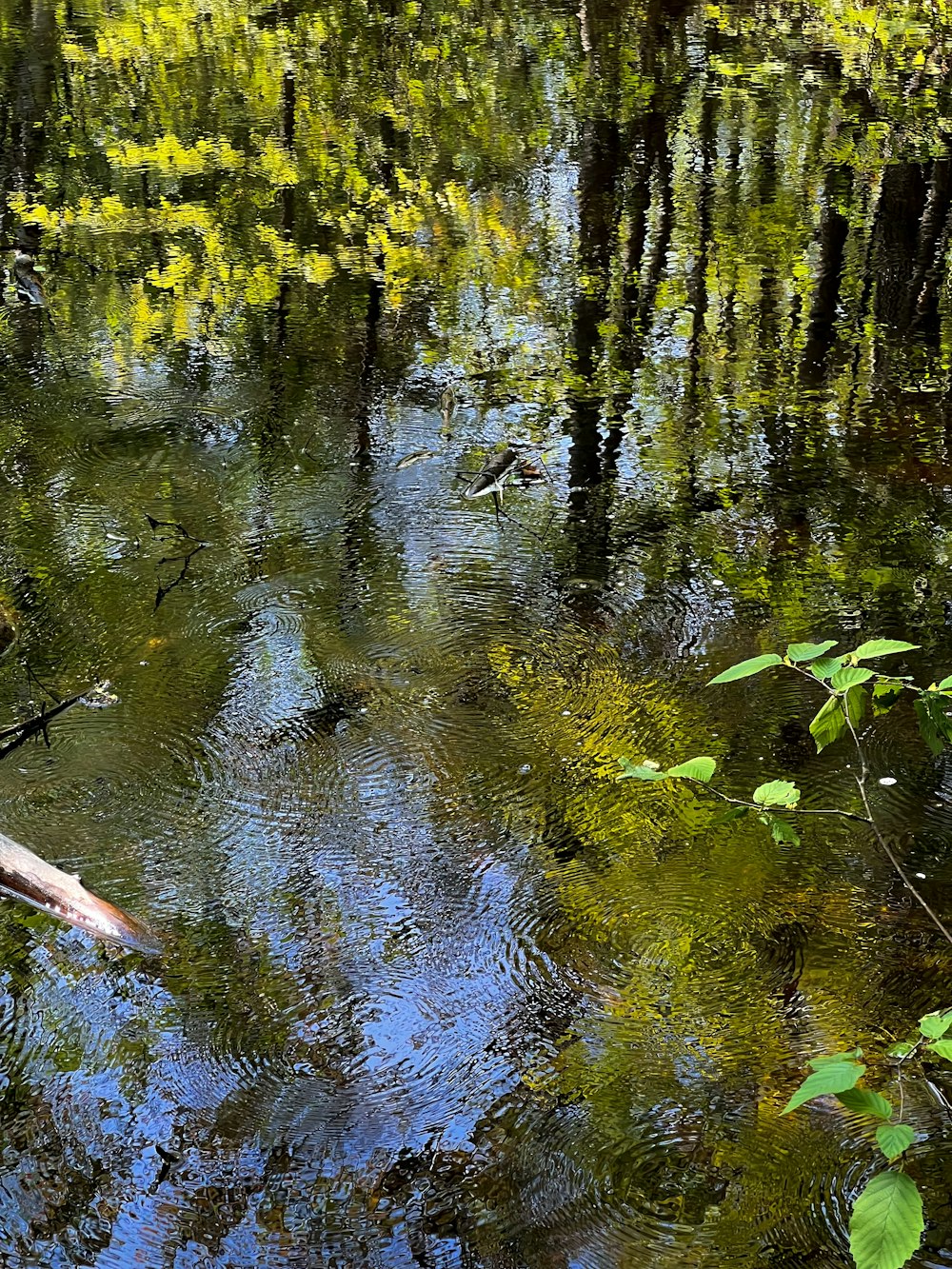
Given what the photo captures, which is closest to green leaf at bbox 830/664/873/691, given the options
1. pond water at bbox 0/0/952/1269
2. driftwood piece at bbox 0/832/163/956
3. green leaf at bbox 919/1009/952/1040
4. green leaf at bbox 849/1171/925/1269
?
green leaf at bbox 919/1009/952/1040

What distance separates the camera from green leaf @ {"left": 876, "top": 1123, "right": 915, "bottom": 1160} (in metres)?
1.78

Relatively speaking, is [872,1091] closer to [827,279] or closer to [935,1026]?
[935,1026]

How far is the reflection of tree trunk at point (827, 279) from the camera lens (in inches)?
291

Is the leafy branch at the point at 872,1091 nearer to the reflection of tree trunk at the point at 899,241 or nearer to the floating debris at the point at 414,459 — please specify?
the floating debris at the point at 414,459

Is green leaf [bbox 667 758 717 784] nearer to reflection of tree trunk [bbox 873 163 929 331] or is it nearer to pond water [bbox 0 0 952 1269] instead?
pond water [bbox 0 0 952 1269]

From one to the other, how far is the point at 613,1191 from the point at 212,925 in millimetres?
1477

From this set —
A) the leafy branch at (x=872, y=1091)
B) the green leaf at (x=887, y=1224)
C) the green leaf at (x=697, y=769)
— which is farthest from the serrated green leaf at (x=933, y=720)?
the green leaf at (x=887, y=1224)

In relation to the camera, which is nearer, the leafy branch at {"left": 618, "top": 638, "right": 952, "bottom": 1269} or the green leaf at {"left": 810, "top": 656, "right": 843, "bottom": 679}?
the leafy branch at {"left": 618, "top": 638, "right": 952, "bottom": 1269}

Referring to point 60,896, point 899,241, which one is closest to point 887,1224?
point 60,896

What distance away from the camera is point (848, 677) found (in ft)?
7.39

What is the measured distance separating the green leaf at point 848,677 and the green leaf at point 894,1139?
30.0 inches

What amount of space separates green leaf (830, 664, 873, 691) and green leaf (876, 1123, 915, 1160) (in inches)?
30.0

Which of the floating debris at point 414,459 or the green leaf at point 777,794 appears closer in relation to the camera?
the green leaf at point 777,794

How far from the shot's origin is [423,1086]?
10.6 ft
